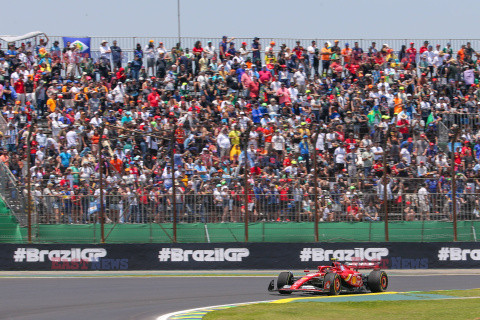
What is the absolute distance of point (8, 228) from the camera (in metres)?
25.2

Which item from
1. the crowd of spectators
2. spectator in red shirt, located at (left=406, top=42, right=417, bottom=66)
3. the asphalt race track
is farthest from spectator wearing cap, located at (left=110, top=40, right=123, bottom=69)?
the asphalt race track

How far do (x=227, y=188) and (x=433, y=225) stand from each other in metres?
6.00

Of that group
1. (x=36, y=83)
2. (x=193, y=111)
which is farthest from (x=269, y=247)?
(x=36, y=83)

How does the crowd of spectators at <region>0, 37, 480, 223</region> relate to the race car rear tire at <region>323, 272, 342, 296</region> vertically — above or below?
above

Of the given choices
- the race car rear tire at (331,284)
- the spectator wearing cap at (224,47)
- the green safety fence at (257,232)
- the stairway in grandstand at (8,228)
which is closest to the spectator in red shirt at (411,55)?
the spectator wearing cap at (224,47)

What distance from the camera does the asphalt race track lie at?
15406 mm

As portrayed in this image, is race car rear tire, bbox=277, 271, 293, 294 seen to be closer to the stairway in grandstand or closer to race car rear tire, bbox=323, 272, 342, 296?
race car rear tire, bbox=323, 272, 342, 296

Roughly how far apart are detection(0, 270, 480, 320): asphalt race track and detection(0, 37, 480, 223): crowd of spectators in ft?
8.12

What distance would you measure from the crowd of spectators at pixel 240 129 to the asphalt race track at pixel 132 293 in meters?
2.48

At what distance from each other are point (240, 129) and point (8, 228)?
810 centimetres

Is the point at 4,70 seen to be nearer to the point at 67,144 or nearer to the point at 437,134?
the point at 67,144

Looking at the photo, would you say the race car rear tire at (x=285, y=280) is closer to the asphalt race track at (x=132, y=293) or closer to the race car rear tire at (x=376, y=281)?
the asphalt race track at (x=132, y=293)

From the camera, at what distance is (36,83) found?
3089 cm

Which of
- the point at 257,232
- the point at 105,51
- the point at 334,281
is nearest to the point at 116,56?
the point at 105,51
